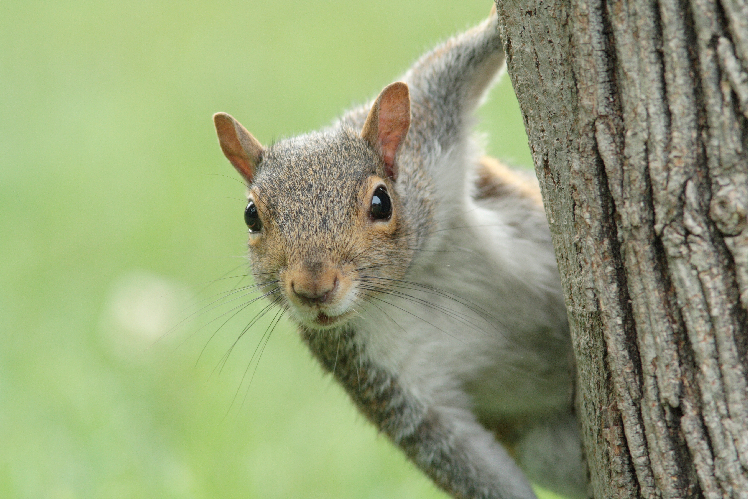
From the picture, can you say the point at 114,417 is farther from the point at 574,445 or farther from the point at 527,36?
the point at 527,36

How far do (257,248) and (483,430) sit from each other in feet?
3.18

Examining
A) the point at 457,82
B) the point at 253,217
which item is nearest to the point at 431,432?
the point at 253,217

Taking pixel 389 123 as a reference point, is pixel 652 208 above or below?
below

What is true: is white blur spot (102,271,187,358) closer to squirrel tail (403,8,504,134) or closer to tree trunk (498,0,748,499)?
squirrel tail (403,8,504,134)

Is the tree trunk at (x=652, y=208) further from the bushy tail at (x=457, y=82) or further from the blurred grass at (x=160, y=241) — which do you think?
the blurred grass at (x=160, y=241)

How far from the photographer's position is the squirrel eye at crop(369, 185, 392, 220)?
106 inches

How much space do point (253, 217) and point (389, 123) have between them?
0.52 m

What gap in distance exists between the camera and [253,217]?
2.76m

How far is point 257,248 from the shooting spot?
275 cm

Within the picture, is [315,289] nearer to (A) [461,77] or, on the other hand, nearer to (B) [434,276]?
(B) [434,276]

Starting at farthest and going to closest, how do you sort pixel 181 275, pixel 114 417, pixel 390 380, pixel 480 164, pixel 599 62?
pixel 181 275 → pixel 114 417 → pixel 480 164 → pixel 390 380 → pixel 599 62

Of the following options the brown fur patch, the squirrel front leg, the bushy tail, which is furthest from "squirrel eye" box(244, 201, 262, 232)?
the brown fur patch

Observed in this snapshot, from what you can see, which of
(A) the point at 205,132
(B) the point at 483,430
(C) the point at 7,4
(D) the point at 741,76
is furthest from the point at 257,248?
(C) the point at 7,4

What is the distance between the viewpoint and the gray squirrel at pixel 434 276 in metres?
2.68
